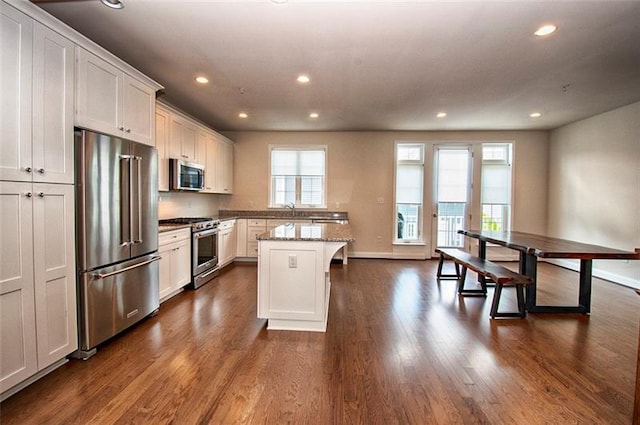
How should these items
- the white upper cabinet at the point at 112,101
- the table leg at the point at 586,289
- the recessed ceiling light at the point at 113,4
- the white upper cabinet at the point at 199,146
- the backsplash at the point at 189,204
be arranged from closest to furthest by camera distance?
the recessed ceiling light at the point at 113,4 → the white upper cabinet at the point at 112,101 → the table leg at the point at 586,289 → the white upper cabinet at the point at 199,146 → the backsplash at the point at 189,204

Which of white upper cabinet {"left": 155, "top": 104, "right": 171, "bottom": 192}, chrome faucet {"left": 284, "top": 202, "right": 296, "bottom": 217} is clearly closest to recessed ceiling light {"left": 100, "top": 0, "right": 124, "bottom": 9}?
white upper cabinet {"left": 155, "top": 104, "right": 171, "bottom": 192}

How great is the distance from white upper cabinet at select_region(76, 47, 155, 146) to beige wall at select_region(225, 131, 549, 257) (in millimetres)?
3245

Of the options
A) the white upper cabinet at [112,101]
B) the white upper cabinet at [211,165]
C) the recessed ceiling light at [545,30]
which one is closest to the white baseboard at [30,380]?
the white upper cabinet at [112,101]

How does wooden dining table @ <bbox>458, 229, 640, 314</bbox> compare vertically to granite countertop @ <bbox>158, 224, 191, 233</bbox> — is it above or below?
below

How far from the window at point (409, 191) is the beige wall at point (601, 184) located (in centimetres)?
248

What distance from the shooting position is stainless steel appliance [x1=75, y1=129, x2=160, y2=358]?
2.26 metres

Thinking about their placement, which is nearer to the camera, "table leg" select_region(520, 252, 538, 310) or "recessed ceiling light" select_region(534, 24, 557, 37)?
"recessed ceiling light" select_region(534, 24, 557, 37)

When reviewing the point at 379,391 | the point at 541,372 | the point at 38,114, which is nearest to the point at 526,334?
the point at 541,372

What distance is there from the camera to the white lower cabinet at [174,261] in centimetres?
341

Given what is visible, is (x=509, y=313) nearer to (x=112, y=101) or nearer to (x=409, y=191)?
(x=409, y=191)

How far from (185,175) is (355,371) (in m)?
3.35

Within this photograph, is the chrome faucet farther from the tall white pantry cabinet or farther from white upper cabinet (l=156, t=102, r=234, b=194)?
the tall white pantry cabinet

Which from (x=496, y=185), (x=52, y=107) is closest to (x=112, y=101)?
(x=52, y=107)

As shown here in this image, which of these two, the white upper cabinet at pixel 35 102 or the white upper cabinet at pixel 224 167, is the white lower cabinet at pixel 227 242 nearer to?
the white upper cabinet at pixel 224 167
